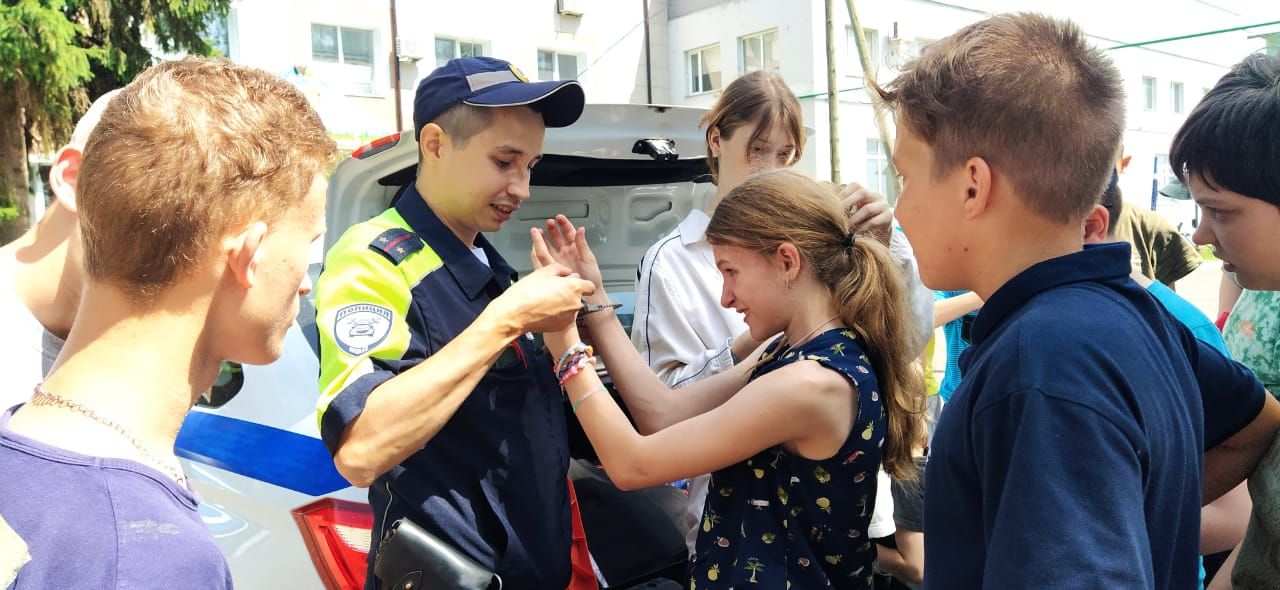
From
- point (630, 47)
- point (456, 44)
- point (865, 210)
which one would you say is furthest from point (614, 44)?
point (865, 210)

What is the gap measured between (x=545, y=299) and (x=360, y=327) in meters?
0.34

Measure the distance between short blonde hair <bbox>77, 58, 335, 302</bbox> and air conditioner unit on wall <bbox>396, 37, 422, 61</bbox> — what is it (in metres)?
17.5

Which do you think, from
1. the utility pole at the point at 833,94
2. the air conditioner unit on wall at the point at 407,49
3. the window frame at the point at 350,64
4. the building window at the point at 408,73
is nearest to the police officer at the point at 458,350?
the utility pole at the point at 833,94

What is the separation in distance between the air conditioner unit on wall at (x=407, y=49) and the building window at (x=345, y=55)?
61 cm

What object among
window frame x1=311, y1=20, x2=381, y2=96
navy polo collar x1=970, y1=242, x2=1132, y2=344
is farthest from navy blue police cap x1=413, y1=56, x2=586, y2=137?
window frame x1=311, y1=20, x2=381, y2=96

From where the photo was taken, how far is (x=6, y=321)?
5.44ft

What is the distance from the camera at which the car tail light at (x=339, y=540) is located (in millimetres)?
1952

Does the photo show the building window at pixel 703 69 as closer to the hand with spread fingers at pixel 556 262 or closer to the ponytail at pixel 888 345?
the hand with spread fingers at pixel 556 262

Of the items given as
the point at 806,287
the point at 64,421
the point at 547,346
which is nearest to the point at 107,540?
the point at 64,421

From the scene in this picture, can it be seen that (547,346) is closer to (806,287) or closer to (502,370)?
(502,370)

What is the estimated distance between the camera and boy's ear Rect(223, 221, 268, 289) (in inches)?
41.7

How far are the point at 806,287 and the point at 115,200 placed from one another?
1257 millimetres

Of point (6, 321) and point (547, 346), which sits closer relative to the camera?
point (6, 321)

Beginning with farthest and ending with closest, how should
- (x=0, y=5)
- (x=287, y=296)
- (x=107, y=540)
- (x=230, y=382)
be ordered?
(x=0, y=5), (x=230, y=382), (x=287, y=296), (x=107, y=540)
